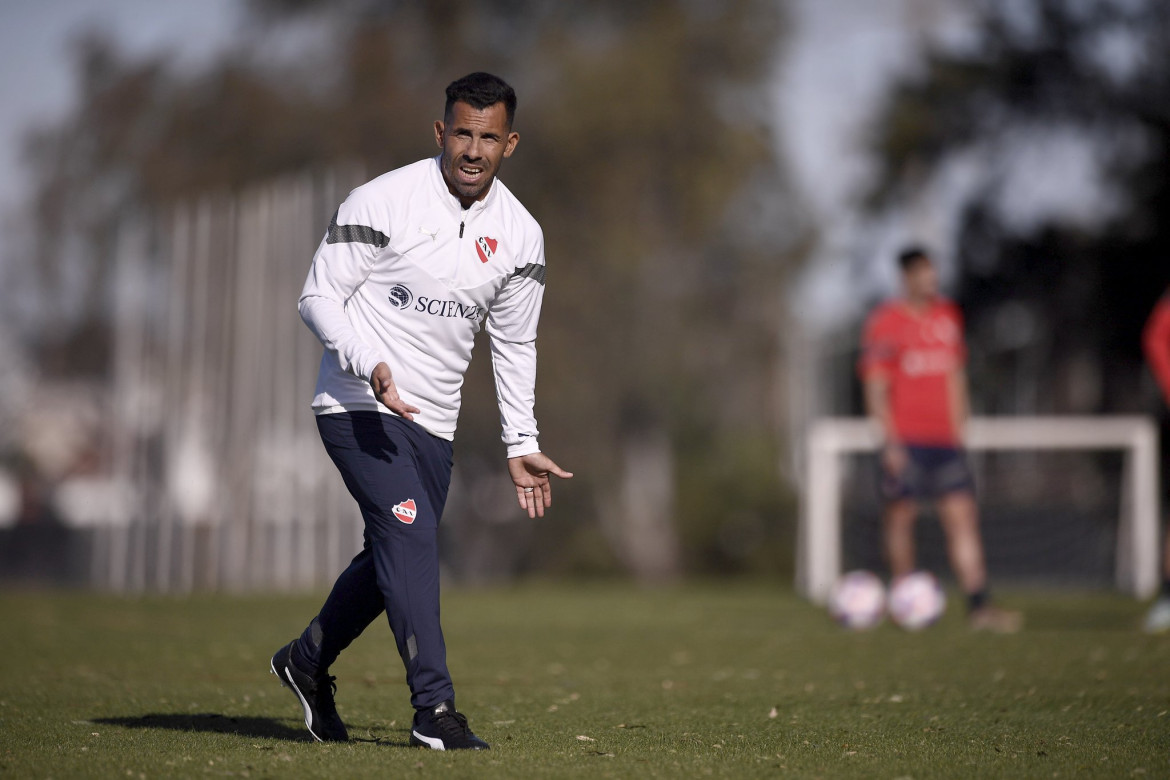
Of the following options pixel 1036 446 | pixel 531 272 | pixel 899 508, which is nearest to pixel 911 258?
pixel 899 508

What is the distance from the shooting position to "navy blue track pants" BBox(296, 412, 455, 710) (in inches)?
185

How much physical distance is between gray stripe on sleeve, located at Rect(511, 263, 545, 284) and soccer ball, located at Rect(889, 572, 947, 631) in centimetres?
598

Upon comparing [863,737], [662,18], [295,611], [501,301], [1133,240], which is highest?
[662,18]

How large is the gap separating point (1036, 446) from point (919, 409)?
6.94 m

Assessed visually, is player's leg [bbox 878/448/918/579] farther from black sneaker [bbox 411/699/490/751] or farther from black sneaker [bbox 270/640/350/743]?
black sneaker [bbox 411/699/490/751]

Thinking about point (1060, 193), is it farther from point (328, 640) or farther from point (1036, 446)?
point (328, 640)

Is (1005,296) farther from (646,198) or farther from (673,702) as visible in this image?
(673,702)

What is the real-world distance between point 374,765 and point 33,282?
112 feet

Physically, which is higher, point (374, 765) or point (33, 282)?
point (33, 282)

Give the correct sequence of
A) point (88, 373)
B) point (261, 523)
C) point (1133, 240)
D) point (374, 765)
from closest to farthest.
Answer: point (374, 765), point (261, 523), point (1133, 240), point (88, 373)

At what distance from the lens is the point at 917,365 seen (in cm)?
1087

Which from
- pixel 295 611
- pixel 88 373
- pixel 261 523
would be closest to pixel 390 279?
pixel 295 611

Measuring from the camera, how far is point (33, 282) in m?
35.7

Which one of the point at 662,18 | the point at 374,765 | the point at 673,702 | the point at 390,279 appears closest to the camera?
the point at 374,765
